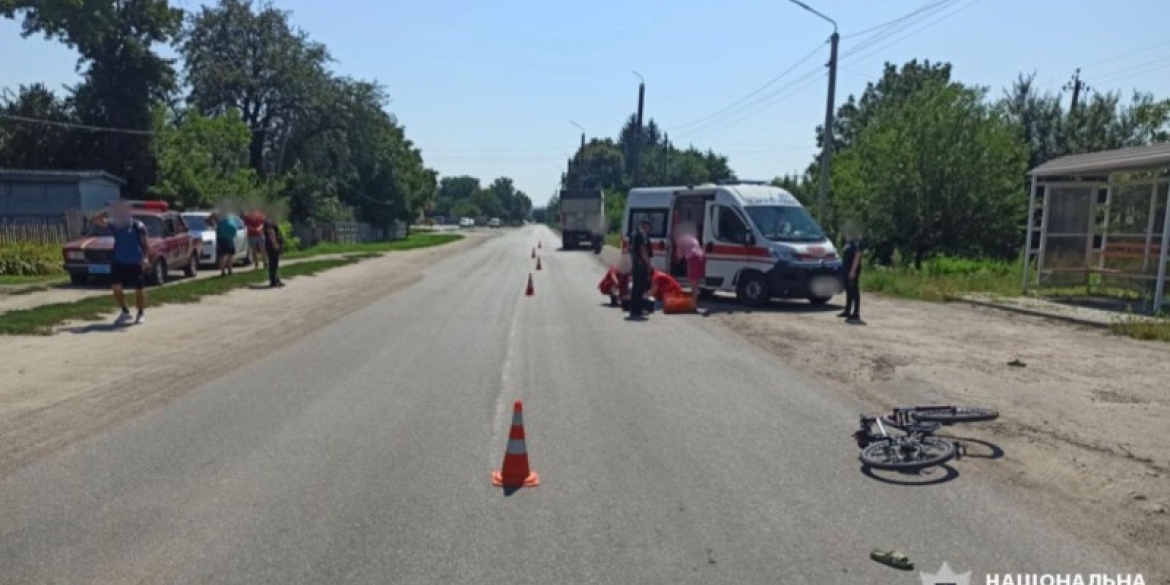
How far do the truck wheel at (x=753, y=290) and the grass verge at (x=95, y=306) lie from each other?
11227 mm

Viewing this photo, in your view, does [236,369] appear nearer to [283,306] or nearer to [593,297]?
[283,306]

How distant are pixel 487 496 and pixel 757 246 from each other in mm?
14468

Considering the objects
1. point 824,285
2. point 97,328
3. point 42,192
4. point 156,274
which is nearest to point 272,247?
point 156,274

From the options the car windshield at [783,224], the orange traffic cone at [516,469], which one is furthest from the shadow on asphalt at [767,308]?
the orange traffic cone at [516,469]

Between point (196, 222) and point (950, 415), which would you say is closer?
point (950, 415)

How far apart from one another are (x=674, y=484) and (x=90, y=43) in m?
42.7

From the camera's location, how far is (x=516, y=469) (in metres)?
6.26

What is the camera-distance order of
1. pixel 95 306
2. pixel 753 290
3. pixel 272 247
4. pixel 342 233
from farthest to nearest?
pixel 342 233 < pixel 272 247 < pixel 753 290 < pixel 95 306

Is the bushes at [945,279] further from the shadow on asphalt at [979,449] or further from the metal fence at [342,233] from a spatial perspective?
the metal fence at [342,233]

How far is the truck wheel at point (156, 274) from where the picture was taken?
22.5 meters

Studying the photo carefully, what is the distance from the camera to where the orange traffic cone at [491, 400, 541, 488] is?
20.4 feet

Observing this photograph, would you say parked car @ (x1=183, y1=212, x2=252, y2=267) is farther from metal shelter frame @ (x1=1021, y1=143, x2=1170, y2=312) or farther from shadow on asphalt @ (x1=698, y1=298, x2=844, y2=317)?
metal shelter frame @ (x1=1021, y1=143, x2=1170, y2=312)

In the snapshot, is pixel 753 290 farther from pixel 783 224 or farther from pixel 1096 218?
pixel 1096 218

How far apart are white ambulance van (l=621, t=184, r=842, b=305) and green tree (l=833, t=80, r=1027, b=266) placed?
35.5ft
